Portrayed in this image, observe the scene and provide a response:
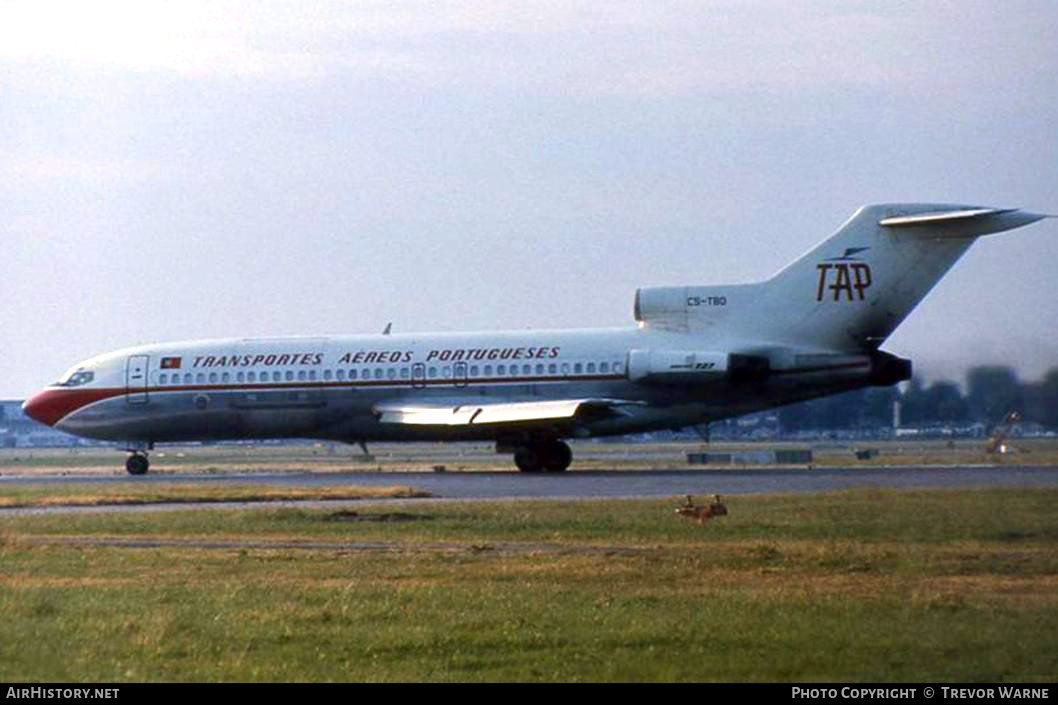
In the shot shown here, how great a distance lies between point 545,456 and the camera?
59.4 m

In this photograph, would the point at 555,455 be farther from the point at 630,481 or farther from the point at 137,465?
the point at 137,465

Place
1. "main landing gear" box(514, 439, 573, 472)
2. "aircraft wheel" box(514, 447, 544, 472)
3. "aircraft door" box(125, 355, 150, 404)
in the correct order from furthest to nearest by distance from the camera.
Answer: "aircraft door" box(125, 355, 150, 404) < "aircraft wheel" box(514, 447, 544, 472) < "main landing gear" box(514, 439, 573, 472)

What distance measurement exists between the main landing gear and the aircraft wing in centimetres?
188

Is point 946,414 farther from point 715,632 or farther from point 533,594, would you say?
point 715,632

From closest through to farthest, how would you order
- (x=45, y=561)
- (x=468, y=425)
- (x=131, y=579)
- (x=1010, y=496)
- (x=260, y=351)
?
(x=131, y=579) → (x=45, y=561) → (x=1010, y=496) → (x=468, y=425) → (x=260, y=351)

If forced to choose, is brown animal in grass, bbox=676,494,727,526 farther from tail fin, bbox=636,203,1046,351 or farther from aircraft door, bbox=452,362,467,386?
aircraft door, bbox=452,362,467,386

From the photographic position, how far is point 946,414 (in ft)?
111

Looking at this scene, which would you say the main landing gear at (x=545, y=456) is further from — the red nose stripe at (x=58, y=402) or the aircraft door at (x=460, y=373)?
the red nose stripe at (x=58, y=402)

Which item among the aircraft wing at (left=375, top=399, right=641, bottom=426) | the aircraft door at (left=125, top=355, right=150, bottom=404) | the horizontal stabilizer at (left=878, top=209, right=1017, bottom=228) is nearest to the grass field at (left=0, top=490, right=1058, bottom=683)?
the horizontal stabilizer at (left=878, top=209, right=1017, bottom=228)

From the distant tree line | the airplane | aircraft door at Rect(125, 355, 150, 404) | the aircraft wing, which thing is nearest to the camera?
the distant tree line

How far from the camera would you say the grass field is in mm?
17141

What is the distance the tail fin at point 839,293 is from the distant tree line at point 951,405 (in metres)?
2.31

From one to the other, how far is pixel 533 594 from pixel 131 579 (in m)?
6.33
